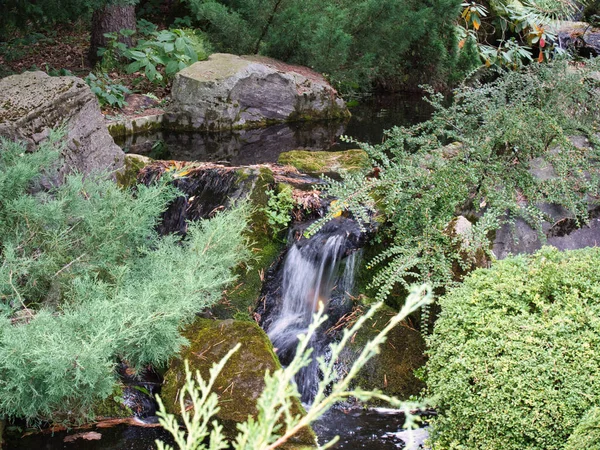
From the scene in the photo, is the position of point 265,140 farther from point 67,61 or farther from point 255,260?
point 67,61

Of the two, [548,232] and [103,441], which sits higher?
[548,232]

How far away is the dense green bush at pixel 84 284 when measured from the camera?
2.85 m

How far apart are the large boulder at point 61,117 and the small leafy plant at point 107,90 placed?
12.5 feet

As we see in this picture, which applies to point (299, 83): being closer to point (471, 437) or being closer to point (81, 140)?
point (81, 140)

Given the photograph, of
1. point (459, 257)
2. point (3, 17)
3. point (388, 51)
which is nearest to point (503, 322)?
point (459, 257)

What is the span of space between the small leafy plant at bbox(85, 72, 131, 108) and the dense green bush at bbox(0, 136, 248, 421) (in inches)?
197

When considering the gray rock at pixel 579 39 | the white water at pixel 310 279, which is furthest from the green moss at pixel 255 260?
the gray rock at pixel 579 39

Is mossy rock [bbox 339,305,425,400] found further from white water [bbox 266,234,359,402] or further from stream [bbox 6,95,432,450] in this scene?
white water [bbox 266,234,359,402]

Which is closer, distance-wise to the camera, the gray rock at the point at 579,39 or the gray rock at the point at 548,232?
the gray rock at the point at 548,232

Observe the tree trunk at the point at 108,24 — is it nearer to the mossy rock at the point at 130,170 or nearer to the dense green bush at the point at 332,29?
the dense green bush at the point at 332,29

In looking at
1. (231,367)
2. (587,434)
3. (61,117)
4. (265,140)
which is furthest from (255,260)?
(265,140)

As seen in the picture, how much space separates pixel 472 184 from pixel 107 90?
6553 millimetres

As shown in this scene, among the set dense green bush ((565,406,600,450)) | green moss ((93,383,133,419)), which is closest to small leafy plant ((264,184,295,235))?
green moss ((93,383,133,419))

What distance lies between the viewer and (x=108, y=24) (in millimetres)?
11078
